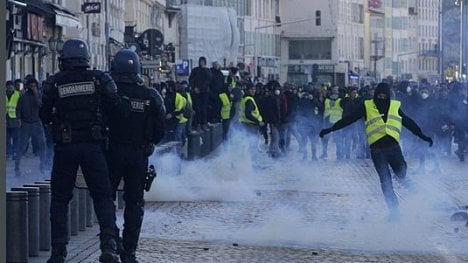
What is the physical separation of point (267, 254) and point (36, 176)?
566 inches

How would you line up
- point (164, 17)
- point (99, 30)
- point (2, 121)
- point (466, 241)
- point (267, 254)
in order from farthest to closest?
point (164, 17), point (99, 30), point (466, 241), point (267, 254), point (2, 121)

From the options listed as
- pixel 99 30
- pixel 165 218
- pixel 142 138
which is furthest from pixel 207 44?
pixel 142 138

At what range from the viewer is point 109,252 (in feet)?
42.9

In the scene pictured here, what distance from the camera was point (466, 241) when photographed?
16688 millimetres

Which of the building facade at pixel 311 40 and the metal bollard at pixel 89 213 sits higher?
the building facade at pixel 311 40

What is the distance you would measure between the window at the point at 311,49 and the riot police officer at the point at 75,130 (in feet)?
400

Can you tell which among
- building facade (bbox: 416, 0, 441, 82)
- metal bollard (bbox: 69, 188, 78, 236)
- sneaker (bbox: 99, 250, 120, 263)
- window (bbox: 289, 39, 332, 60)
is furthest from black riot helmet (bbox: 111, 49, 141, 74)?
building facade (bbox: 416, 0, 441, 82)

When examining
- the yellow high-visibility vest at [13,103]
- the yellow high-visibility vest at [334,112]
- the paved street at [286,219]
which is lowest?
the paved street at [286,219]

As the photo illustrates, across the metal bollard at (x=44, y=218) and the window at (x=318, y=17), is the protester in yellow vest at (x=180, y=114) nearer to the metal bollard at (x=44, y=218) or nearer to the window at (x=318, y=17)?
the metal bollard at (x=44, y=218)

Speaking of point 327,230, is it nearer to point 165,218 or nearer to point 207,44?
point 165,218

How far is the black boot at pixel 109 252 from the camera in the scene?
42.8ft

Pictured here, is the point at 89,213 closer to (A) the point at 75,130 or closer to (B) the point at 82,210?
(B) the point at 82,210

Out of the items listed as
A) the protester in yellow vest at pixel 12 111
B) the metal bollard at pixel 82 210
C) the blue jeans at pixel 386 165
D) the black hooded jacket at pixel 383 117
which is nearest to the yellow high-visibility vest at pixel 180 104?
the protester in yellow vest at pixel 12 111

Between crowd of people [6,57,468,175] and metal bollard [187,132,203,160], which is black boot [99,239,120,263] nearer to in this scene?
crowd of people [6,57,468,175]
